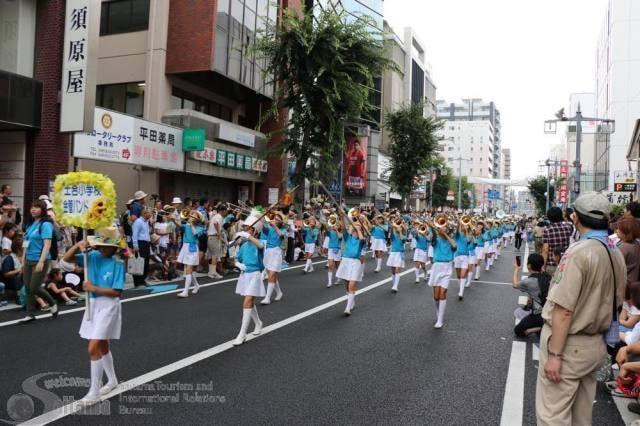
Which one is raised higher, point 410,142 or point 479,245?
point 410,142

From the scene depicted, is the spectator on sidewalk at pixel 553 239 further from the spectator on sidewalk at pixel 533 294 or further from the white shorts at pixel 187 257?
the white shorts at pixel 187 257

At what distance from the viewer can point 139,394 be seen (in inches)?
199

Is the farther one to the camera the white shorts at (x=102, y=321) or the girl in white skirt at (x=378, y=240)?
the girl in white skirt at (x=378, y=240)

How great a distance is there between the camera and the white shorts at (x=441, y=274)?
888 centimetres

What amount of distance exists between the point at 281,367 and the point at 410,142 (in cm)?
3148

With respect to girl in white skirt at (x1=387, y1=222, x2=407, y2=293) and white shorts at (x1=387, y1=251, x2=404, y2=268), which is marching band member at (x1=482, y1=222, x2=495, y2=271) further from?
white shorts at (x1=387, y1=251, x2=404, y2=268)

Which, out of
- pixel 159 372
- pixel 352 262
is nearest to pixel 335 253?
pixel 352 262

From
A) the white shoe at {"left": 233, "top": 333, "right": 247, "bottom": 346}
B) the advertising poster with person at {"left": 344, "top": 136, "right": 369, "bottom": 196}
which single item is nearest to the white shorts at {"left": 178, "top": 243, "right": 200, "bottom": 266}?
the white shoe at {"left": 233, "top": 333, "right": 247, "bottom": 346}

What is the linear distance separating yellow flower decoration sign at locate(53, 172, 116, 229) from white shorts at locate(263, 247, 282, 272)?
5530mm

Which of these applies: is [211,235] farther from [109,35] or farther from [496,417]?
[109,35]

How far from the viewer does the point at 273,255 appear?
35.0ft

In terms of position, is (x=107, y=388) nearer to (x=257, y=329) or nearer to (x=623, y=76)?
(x=257, y=329)

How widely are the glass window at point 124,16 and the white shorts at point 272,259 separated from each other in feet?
51.6

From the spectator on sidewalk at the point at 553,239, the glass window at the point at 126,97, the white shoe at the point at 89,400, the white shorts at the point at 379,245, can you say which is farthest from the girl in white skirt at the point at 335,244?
the glass window at the point at 126,97
